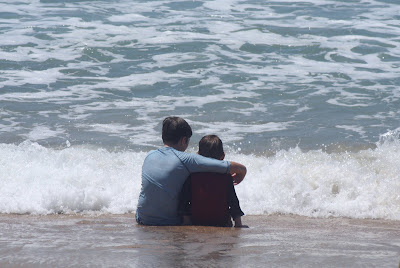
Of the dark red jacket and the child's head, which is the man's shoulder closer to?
the dark red jacket

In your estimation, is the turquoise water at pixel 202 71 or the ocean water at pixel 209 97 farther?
the turquoise water at pixel 202 71

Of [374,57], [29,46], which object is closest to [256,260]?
[374,57]

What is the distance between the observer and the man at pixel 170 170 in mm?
4658

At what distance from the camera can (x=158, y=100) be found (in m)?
10.6

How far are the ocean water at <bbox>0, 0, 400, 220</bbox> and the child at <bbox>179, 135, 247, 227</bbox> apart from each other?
72.2 inches

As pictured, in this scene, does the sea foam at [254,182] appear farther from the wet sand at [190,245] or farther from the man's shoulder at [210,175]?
the man's shoulder at [210,175]

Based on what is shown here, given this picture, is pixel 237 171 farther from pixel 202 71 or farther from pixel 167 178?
pixel 202 71

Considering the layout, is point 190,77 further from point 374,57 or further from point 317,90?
point 374,57

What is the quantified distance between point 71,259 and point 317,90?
25.4 ft

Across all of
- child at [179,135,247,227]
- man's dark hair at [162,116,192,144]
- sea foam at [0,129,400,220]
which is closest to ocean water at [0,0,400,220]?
sea foam at [0,129,400,220]

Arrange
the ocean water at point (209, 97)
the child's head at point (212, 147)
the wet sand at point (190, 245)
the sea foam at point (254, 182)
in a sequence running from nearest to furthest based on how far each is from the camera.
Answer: the wet sand at point (190, 245)
the child's head at point (212, 147)
the sea foam at point (254, 182)
the ocean water at point (209, 97)

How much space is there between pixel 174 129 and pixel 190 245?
3.08 ft

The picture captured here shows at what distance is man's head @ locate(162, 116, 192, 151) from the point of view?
475 centimetres

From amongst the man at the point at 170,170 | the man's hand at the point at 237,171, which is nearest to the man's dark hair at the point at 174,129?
the man at the point at 170,170
